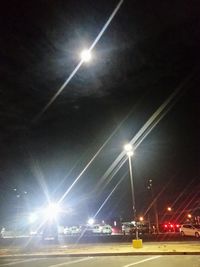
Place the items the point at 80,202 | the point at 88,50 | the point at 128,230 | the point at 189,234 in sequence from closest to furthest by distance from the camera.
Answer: the point at 88,50, the point at 189,234, the point at 128,230, the point at 80,202

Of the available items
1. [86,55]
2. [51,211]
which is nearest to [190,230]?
[51,211]

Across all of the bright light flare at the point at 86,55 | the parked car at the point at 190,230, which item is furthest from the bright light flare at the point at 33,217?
the bright light flare at the point at 86,55

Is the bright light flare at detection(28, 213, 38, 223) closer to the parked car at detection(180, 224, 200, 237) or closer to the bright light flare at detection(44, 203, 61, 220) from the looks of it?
the bright light flare at detection(44, 203, 61, 220)

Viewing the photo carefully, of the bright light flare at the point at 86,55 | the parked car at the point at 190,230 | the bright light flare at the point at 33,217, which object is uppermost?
the bright light flare at the point at 33,217

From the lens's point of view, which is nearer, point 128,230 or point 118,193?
point 128,230

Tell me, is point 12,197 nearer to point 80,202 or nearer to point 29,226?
point 29,226

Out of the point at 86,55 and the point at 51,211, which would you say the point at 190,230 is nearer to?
the point at 51,211

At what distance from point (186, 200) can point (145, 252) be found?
71.1m

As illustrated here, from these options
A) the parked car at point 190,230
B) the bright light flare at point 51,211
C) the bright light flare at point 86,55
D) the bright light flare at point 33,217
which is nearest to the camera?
the bright light flare at point 86,55

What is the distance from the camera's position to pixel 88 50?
1717 centimetres

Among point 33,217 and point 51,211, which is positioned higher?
point 33,217

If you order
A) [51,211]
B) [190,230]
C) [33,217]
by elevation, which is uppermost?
[33,217]

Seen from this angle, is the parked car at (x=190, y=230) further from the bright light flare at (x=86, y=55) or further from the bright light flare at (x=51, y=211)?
the bright light flare at (x=86, y=55)

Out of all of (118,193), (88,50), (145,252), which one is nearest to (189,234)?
(145,252)
